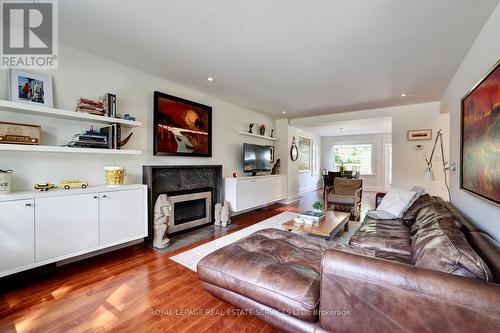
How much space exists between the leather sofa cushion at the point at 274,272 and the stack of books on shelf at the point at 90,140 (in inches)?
75.3

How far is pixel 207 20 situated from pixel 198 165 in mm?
2235

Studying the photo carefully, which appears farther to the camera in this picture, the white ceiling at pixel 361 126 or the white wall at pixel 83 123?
the white ceiling at pixel 361 126

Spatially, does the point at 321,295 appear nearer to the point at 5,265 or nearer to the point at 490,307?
the point at 490,307

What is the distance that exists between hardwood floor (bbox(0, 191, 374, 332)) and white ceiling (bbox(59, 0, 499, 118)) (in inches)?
97.2

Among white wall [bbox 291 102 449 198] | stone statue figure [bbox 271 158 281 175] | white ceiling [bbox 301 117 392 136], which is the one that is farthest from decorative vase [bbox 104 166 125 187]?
white wall [bbox 291 102 449 198]

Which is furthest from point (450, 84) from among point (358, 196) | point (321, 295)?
point (321, 295)

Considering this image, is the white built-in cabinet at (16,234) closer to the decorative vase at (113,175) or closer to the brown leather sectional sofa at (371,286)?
the decorative vase at (113,175)

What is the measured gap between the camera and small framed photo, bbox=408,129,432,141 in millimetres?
4461

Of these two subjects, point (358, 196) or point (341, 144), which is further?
point (341, 144)

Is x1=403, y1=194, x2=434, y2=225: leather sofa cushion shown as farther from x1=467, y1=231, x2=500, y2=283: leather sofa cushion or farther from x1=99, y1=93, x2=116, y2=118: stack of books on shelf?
x1=99, y1=93, x2=116, y2=118: stack of books on shelf

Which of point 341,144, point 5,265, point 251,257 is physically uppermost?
point 341,144

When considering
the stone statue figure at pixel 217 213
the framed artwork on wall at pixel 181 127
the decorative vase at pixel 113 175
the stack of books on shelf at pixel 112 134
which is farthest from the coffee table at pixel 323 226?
the stack of books on shelf at pixel 112 134

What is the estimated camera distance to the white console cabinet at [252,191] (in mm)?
4219

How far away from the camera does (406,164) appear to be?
4.71 meters
